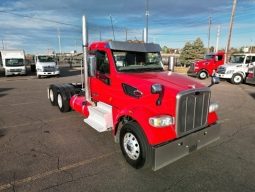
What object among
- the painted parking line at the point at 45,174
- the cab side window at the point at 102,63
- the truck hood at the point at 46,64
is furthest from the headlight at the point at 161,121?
the truck hood at the point at 46,64

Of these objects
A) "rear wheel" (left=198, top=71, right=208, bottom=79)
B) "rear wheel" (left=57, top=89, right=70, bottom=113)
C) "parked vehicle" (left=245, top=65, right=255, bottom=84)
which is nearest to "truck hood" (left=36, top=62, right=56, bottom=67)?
"rear wheel" (left=57, top=89, right=70, bottom=113)

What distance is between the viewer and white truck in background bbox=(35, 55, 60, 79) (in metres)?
21.0

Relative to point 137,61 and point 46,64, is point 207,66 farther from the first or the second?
point 137,61

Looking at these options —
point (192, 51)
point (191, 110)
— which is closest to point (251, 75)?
point (191, 110)

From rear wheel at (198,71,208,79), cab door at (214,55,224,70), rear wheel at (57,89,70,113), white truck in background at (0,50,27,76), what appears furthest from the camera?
white truck in background at (0,50,27,76)

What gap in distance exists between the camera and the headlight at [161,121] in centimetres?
356

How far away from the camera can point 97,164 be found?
13.7 ft

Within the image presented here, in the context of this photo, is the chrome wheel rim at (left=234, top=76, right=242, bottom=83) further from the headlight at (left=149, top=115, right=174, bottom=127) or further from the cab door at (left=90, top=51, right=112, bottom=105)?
the headlight at (left=149, top=115, right=174, bottom=127)

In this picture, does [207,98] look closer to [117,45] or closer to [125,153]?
[125,153]

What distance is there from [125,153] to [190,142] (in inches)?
52.3

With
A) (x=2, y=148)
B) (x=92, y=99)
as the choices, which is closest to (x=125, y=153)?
(x=92, y=99)

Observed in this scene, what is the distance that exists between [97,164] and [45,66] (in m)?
19.3

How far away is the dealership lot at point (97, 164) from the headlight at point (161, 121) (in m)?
1.00

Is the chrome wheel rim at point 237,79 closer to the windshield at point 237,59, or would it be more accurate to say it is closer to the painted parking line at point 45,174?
the windshield at point 237,59
